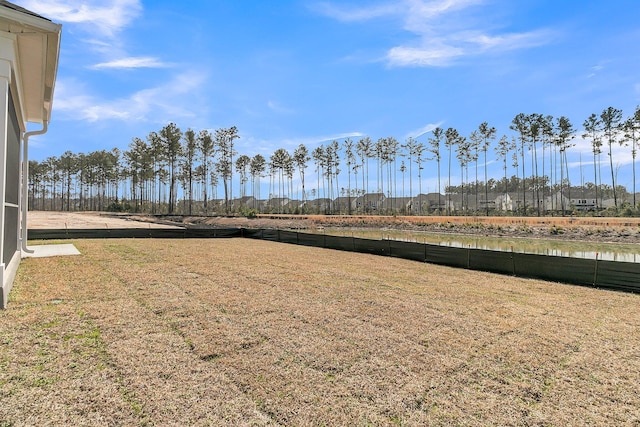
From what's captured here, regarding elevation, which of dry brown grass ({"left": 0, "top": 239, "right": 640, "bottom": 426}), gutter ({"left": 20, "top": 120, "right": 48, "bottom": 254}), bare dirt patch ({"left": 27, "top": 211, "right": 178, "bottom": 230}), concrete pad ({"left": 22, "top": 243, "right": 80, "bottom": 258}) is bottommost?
dry brown grass ({"left": 0, "top": 239, "right": 640, "bottom": 426})

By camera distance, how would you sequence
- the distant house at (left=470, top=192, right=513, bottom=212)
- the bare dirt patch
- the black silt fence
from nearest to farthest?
the black silt fence → the bare dirt patch → the distant house at (left=470, top=192, right=513, bottom=212)

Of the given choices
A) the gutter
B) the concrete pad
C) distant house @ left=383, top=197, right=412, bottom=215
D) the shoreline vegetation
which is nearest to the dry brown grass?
the gutter

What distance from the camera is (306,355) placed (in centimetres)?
347

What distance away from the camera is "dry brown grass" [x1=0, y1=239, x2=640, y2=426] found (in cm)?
251

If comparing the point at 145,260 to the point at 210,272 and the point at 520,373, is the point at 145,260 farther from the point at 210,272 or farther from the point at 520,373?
the point at 520,373

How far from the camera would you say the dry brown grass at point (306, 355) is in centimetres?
251

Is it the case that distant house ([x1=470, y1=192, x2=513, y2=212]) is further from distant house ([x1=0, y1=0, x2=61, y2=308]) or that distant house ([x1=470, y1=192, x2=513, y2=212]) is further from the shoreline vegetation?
distant house ([x1=0, y1=0, x2=61, y2=308])

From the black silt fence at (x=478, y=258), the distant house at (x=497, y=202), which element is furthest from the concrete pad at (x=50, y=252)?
the distant house at (x=497, y=202)

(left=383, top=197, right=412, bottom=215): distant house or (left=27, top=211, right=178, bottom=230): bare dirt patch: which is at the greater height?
(left=383, top=197, right=412, bottom=215): distant house

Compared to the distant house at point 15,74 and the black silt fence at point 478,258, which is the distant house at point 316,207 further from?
the distant house at point 15,74

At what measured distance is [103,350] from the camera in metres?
3.35

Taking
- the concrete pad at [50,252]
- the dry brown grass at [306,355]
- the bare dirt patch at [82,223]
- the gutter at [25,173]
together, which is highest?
the gutter at [25,173]

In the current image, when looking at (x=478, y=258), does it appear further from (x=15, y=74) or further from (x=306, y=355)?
(x=15, y=74)

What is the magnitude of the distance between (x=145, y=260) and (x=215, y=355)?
6790mm
